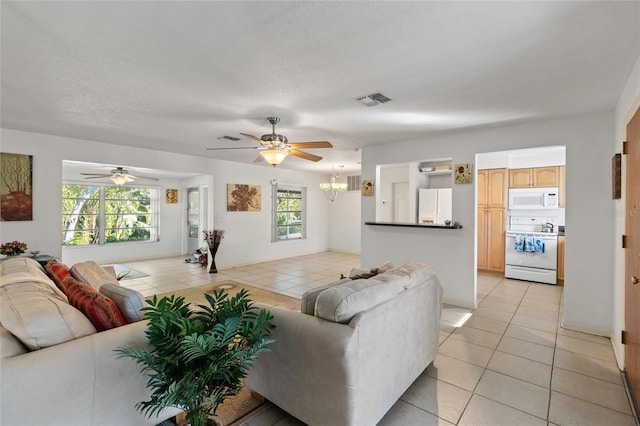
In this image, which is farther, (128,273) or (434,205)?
(434,205)

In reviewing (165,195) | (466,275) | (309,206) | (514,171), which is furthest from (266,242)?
(514,171)

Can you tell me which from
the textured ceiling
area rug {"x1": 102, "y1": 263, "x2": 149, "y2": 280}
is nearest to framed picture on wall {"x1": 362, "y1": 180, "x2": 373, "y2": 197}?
the textured ceiling

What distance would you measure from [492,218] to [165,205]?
8450 mm

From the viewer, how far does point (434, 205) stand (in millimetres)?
6484

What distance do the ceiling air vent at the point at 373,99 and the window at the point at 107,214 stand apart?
747 centimetres

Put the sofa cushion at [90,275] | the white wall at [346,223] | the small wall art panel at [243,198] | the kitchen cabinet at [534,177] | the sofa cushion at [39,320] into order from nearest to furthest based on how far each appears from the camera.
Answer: the sofa cushion at [39,320]
the sofa cushion at [90,275]
the kitchen cabinet at [534,177]
the small wall art panel at [243,198]
the white wall at [346,223]

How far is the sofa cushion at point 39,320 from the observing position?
4.52 ft

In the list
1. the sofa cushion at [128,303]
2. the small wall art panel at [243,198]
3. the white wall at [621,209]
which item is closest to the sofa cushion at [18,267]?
the sofa cushion at [128,303]

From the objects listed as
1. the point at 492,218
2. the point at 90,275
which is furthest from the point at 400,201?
the point at 90,275

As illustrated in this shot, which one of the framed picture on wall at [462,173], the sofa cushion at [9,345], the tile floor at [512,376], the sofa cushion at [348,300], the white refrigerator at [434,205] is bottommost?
the tile floor at [512,376]

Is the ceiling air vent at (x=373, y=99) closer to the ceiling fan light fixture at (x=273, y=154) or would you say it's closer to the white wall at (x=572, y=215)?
the ceiling fan light fixture at (x=273, y=154)

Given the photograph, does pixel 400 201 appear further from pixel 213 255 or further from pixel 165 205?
pixel 165 205

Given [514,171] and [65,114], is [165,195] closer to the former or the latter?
[65,114]

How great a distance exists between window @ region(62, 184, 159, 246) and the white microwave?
354 inches
